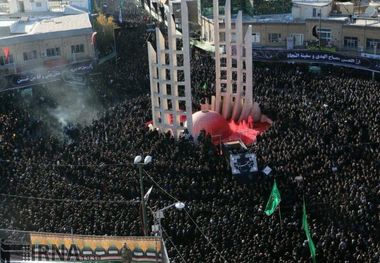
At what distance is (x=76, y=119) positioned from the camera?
35.4m

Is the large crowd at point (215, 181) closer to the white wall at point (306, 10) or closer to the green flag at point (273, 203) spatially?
the green flag at point (273, 203)

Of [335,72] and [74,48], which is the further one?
[74,48]

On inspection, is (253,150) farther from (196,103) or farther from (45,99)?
(45,99)

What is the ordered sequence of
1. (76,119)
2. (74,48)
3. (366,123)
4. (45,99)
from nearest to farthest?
(366,123)
(76,119)
(45,99)
(74,48)

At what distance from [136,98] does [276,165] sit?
12.7m

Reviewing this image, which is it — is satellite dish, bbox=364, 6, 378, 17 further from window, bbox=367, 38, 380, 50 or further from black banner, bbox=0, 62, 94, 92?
black banner, bbox=0, 62, 94, 92

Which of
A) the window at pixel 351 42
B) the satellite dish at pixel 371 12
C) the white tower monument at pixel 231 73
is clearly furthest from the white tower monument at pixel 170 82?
the satellite dish at pixel 371 12

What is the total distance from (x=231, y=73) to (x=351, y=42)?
1378cm

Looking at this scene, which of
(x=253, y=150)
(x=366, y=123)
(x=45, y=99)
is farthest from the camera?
(x=45, y=99)

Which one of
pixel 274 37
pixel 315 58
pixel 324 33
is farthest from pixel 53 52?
pixel 324 33

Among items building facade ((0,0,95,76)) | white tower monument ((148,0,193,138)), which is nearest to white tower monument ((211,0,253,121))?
white tower monument ((148,0,193,138))

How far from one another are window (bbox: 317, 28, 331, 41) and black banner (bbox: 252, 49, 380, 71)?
3.02m

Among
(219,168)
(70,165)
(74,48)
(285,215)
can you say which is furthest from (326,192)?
(74,48)

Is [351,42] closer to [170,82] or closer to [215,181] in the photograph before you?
[170,82]
